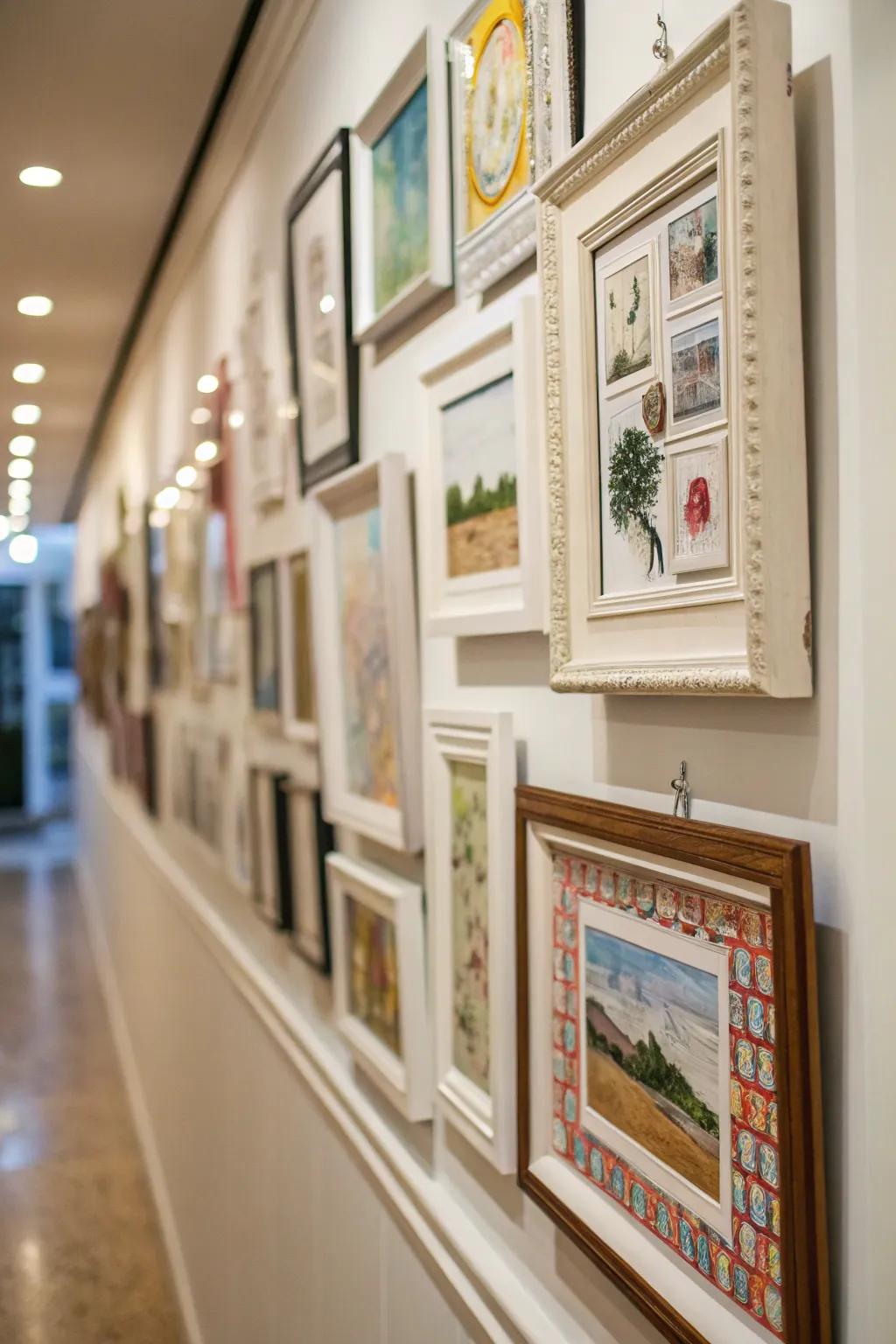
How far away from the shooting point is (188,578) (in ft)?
12.0

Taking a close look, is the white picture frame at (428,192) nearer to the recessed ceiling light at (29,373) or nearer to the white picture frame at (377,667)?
the white picture frame at (377,667)

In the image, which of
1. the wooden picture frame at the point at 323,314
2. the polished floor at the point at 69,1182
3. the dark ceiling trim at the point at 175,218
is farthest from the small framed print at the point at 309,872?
the polished floor at the point at 69,1182

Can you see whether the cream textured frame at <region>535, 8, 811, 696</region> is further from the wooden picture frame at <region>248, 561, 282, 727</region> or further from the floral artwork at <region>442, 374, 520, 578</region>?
the wooden picture frame at <region>248, 561, 282, 727</region>

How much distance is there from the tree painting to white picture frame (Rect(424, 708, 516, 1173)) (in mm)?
319

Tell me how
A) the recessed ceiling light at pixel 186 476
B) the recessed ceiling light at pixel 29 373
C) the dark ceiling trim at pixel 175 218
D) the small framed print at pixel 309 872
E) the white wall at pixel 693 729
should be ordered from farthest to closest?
the recessed ceiling light at pixel 29 373, the recessed ceiling light at pixel 186 476, the dark ceiling trim at pixel 175 218, the small framed print at pixel 309 872, the white wall at pixel 693 729

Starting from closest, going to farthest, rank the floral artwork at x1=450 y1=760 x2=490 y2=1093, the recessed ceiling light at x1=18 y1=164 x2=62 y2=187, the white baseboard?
the floral artwork at x1=450 y1=760 x2=490 y2=1093 → the recessed ceiling light at x1=18 y1=164 x2=62 y2=187 → the white baseboard

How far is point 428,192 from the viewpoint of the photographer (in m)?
1.45

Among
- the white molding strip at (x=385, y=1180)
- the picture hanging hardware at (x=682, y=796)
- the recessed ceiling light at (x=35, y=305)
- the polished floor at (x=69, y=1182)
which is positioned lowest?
the polished floor at (x=69, y=1182)

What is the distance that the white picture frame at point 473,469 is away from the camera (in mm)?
1159

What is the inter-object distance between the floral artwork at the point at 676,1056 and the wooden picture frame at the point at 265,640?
142 cm

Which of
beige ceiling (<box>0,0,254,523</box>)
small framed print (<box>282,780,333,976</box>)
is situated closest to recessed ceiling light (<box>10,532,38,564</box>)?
beige ceiling (<box>0,0,254,523</box>)

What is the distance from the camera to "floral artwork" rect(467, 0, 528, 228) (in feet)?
3.93

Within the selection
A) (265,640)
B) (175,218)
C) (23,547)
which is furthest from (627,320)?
(23,547)

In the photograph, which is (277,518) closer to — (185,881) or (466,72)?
(466,72)
